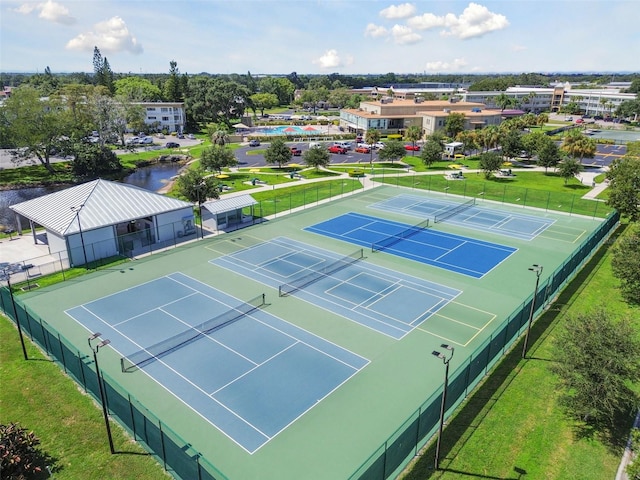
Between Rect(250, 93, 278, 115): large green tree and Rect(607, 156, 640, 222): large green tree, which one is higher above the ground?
Rect(250, 93, 278, 115): large green tree

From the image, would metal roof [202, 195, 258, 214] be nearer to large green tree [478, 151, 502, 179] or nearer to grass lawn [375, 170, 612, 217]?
grass lawn [375, 170, 612, 217]

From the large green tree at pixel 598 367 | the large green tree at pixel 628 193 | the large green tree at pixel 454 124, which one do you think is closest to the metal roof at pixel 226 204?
the large green tree at pixel 598 367

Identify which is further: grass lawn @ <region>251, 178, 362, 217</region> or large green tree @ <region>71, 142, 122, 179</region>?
large green tree @ <region>71, 142, 122, 179</region>

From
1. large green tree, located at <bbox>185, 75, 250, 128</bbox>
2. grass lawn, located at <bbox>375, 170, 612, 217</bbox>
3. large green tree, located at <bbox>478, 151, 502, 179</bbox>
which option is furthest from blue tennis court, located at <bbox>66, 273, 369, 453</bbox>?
large green tree, located at <bbox>185, 75, 250, 128</bbox>

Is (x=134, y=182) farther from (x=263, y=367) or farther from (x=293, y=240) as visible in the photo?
(x=263, y=367)

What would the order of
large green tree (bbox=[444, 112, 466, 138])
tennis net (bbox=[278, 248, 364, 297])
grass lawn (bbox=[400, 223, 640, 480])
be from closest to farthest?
grass lawn (bbox=[400, 223, 640, 480]) < tennis net (bbox=[278, 248, 364, 297]) < large green tree (bbox=[444, 112, 466, 138])

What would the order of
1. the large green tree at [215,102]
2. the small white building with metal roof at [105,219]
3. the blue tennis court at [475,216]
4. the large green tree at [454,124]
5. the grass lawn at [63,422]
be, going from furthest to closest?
1. the large green tree at [215,102]
2. the large green tree at [454,124]
3. the blue tennis court at [475,216]
4. the small white building with metal roof at [105,219]
5. the grass lawn at [63,422]

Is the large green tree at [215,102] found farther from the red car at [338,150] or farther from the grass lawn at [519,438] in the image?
the grass lawn at [519,438]

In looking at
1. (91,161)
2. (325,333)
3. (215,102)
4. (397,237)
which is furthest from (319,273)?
(215,102)
